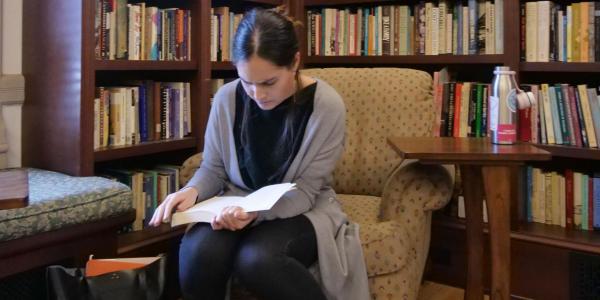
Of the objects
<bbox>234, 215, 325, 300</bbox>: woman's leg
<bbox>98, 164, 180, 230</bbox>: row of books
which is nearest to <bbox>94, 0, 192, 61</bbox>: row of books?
<bbox>98, 164, 180, 230</bbox>: row of books

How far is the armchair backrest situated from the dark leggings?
0.59 meters

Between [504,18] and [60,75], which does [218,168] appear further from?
[504,18]

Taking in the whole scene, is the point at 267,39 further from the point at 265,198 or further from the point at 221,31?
the point at 221,31

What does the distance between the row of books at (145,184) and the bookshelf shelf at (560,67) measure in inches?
52.5

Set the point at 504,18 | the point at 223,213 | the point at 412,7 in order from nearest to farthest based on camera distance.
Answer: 1. the point at 223,213
2. the point at 504,18
3. the point at 412,7

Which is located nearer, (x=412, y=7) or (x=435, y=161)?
(x=435, y=161)

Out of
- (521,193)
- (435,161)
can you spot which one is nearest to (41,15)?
(435,161)

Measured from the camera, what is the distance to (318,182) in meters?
1.47

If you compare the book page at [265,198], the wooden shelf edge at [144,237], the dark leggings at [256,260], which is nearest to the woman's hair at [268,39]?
the book page at [265,198]

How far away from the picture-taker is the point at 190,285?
133 cm

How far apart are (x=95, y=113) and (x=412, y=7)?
4.42 feet

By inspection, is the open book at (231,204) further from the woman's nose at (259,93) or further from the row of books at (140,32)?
the row of books at (140,32)

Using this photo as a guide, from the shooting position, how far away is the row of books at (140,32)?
184cm

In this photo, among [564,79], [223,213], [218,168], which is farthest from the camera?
[564,79]
